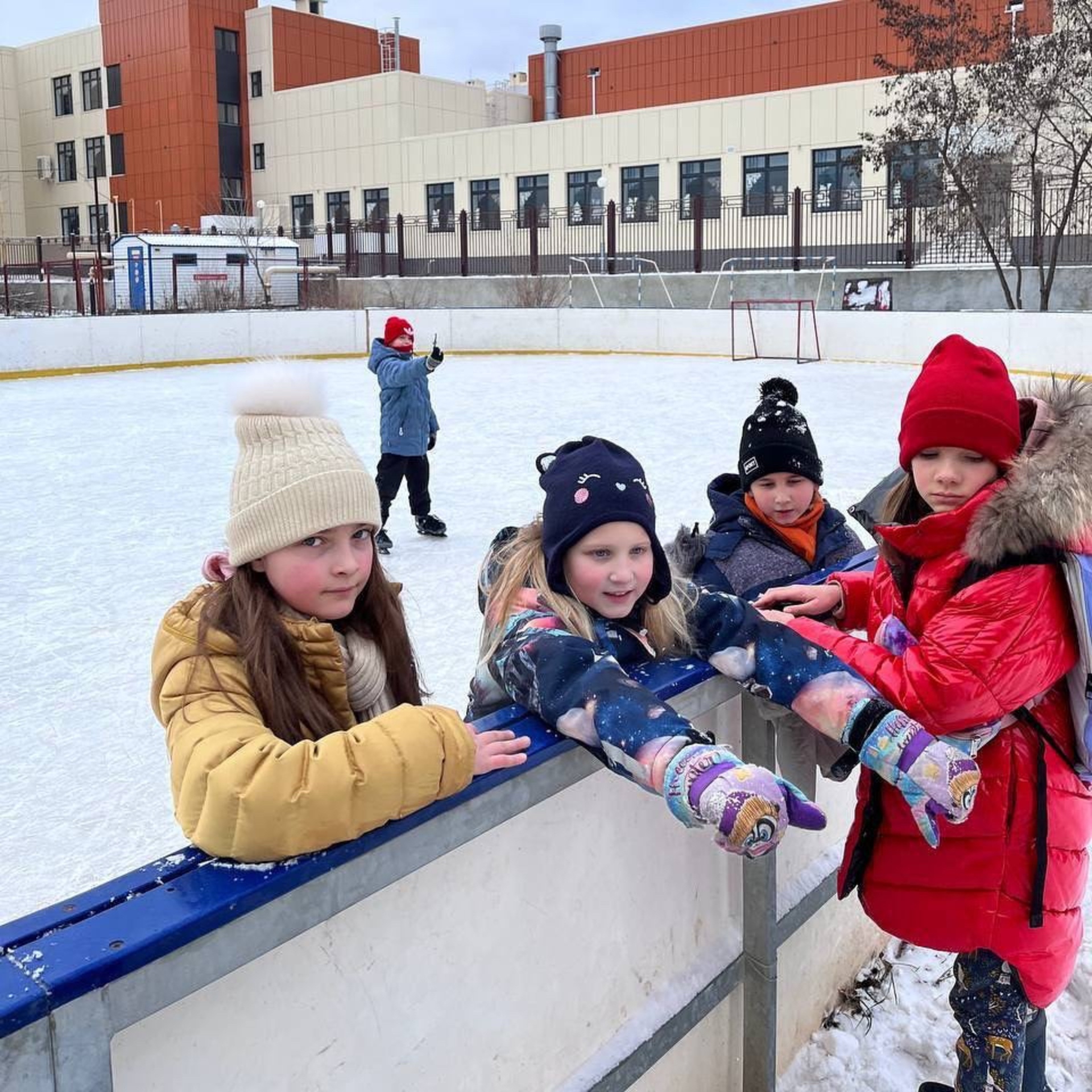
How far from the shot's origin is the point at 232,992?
1021mm

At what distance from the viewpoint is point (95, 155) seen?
37.1m

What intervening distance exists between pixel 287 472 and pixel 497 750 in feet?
1.49

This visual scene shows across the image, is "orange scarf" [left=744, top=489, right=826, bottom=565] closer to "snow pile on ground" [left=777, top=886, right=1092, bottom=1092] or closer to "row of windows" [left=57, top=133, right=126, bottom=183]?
"snow pile on ground" [left=777, top=886, right=1092, bottom=1092]

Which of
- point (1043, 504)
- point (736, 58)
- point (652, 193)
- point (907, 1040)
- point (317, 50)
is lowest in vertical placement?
point (907, 1040)

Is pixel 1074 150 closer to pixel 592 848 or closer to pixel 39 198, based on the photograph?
pixel 592 848

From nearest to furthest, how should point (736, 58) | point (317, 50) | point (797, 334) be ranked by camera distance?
point (797, 334)
point (736, 58)
point (317, 50)

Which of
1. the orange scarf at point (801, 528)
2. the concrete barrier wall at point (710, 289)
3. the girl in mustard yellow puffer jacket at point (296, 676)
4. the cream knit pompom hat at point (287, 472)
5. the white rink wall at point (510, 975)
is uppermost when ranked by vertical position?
the concrete barrier wall at point (710, 289)

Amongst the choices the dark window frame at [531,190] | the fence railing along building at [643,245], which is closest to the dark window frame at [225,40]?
the fence railing along building at [643,245]

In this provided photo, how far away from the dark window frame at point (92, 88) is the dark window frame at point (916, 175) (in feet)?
88.2

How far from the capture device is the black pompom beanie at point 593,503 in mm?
1564

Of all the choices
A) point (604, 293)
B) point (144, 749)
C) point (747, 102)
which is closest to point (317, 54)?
point (747, 102)

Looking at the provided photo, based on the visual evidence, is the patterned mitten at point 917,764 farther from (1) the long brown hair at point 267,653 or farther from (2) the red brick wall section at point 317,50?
(2) the red brick wall section at point 317,50

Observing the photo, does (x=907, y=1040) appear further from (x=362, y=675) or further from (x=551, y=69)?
(x=551, y=69)

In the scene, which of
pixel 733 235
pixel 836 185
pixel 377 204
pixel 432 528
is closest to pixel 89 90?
pixel 377 204
